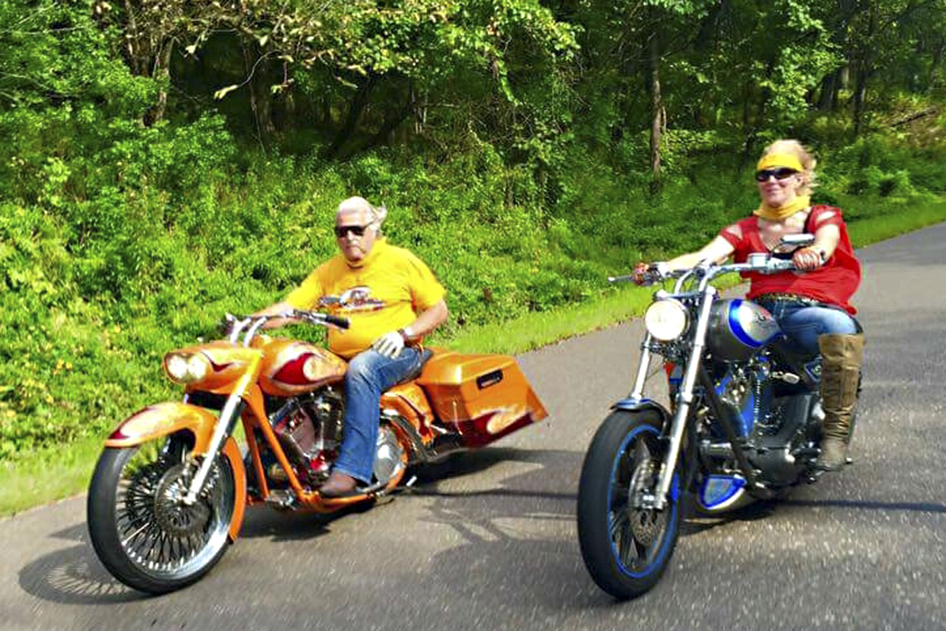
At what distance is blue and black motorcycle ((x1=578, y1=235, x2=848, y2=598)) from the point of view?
353 centimetres

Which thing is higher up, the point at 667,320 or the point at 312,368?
the point at 667,320

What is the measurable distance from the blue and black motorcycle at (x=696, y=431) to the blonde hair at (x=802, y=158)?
0.55m

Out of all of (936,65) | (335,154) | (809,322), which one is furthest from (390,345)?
(936,65)

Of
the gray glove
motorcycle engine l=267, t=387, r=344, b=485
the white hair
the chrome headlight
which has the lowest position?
motorcycle engine l=267, t=387, r=344, b=485

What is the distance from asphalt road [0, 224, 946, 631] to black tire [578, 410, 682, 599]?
0.40 ft

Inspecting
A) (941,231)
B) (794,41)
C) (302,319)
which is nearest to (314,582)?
(302,319)

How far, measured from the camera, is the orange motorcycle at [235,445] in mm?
3896

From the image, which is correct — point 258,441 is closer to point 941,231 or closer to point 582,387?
point 582,387

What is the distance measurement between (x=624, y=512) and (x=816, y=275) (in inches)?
69.8

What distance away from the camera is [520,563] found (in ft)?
13.4

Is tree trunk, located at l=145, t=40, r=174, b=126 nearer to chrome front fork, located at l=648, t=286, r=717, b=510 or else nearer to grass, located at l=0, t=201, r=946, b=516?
grass, located at l=0, t=201, r=946, b=516

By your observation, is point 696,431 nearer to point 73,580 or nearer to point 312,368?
point 312,368

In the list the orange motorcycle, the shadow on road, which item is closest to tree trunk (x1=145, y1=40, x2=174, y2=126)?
the orange motorcycle

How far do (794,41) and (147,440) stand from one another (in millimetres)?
22603
